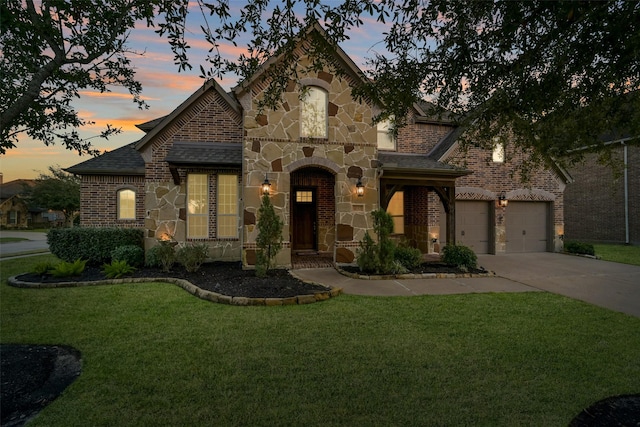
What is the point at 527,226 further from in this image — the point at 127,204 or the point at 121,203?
the point at 121,203

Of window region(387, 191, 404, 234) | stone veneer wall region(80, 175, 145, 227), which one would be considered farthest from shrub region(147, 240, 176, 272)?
window region(387, 191, 404, 234)

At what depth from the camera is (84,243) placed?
10992 mm

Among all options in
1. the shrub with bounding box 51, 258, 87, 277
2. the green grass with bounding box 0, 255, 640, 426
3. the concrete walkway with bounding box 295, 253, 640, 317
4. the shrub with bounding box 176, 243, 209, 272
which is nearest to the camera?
the green grass with bounding box 0, 255, 640, 426

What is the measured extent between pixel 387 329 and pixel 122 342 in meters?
4.14

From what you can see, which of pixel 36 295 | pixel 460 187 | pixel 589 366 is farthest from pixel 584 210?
pixel 36 295

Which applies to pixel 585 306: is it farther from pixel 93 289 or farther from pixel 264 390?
pixel 93 289

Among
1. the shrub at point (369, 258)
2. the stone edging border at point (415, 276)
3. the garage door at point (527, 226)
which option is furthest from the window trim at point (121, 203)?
the garage door at point (527, 226)

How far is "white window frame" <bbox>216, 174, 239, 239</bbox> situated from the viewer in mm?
11844

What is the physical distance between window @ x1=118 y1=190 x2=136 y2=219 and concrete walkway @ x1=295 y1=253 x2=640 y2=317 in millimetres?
9537

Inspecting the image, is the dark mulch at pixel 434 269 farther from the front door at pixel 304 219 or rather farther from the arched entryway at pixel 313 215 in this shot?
the front door at pixel 304 219

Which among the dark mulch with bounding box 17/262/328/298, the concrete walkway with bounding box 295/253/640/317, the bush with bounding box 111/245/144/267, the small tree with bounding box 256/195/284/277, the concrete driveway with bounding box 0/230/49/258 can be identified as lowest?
the concrete driveway with bounding box 0/230/49/258

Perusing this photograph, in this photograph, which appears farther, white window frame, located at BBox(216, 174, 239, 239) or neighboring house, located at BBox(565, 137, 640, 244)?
neighboring house, located at BBox(565, 137, 640, 244)

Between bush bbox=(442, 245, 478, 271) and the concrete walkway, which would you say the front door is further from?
bush bbox=(442, 245, 478, 271)

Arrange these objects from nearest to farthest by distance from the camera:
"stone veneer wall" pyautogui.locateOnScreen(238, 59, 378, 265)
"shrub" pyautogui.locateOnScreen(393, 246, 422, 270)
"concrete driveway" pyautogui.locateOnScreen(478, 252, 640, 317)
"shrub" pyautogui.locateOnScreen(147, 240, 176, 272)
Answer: "concrete driveway" pyautogui.locateOnScreen(478, 252, 640, 317), "shrub" pyautogui.locateOnScreen(147, 240, 176, 272), "stone veneer wall" pyautogui.locateOnScreen(238, 59, 378, 265), "shrub" pyautogui.locateOnScreen(393, 246, 422, 270)
